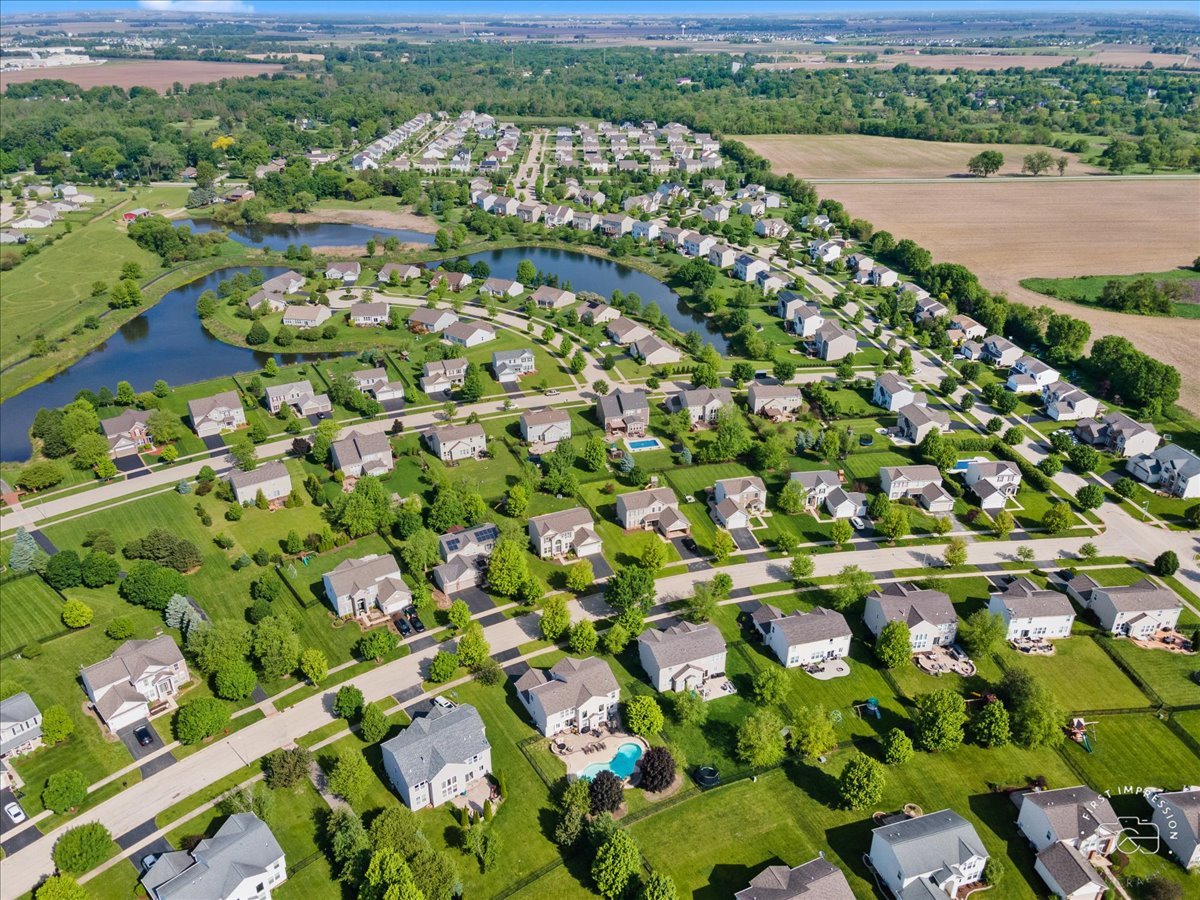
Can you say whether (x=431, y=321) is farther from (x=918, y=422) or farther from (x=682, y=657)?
(x=682, y=657)

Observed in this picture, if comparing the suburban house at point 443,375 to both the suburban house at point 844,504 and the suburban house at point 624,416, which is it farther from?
the suburban house at point 844,504

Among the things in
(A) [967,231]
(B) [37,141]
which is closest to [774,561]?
(A) [967,231]

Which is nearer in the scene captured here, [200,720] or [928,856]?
[928,856]

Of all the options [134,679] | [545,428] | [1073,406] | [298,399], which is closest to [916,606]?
[545,428]

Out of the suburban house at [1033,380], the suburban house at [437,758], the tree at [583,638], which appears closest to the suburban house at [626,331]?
the suburban house at [1033,380]

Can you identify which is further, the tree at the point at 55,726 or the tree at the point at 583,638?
the tree at the point at 583,638

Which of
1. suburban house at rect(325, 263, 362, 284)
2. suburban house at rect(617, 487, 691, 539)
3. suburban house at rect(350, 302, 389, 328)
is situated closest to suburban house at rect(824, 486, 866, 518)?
suburban house at rect(617, 487, 691, 539)
